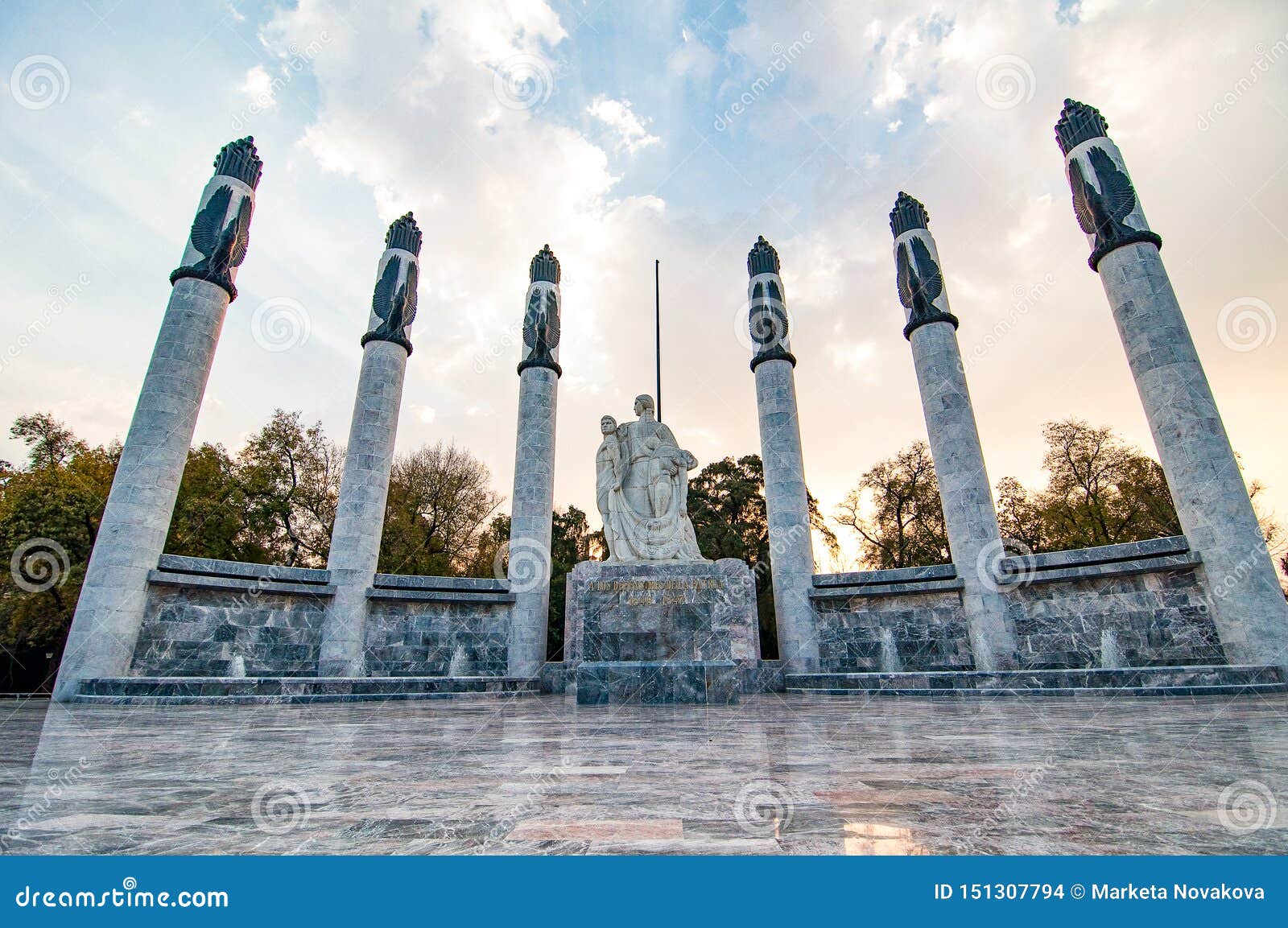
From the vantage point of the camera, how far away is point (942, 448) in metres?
16.6

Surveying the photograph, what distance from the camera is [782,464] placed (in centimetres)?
1839

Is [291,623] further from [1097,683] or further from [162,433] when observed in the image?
[1097,683]

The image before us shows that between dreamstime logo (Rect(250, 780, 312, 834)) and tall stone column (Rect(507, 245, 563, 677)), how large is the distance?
14.4 metres

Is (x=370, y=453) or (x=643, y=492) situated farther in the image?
(x=370, y=453)

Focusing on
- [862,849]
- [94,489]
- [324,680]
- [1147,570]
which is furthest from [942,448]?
[94,489]

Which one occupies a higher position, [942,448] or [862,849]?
[942,448]

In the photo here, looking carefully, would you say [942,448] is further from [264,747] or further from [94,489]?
[94,489]

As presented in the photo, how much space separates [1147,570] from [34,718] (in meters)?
20.0

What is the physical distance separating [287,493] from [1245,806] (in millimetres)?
29273

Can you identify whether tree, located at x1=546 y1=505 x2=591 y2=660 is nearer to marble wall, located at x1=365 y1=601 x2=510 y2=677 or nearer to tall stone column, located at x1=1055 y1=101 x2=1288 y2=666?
marble wall, located at x1=365 y1=601 x2=510 y2=677

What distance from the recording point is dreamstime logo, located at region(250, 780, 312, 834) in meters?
2.23

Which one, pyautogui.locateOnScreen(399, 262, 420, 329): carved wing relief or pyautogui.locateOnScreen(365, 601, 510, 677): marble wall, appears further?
pyautogui.locateOnScreen(399, 262, 420, 329): carved wing relief
